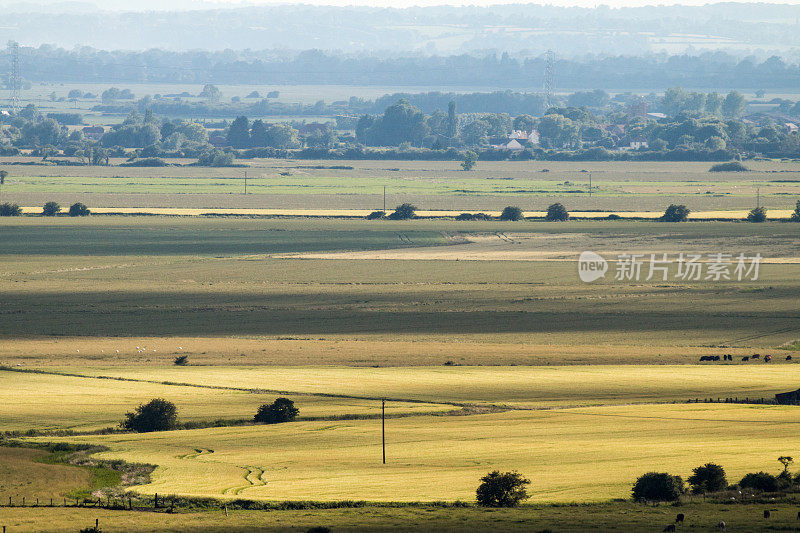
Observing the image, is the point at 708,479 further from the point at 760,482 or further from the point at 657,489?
the point at 657,489

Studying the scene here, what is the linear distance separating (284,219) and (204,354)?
5370cm

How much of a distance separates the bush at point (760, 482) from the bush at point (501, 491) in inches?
267

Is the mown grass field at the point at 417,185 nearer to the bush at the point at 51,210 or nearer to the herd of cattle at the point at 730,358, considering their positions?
the bush at the point at 51,210

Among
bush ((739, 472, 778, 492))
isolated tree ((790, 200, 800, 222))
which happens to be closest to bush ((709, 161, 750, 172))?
isolated tree ((790, 200, 800, 222))

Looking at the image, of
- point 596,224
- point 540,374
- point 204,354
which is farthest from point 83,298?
point 596,224

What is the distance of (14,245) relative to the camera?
304 ft

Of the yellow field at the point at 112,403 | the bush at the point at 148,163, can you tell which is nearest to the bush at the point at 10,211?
the yellow field at the point at 112,403

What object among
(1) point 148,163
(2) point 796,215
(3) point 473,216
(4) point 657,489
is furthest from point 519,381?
(1) point 148,163

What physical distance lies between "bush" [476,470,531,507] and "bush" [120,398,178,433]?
50.8 feet

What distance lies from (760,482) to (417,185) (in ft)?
377

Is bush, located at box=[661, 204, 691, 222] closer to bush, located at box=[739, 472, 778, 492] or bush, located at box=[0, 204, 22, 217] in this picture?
bush, located at box=[0, 204, 22, 217]

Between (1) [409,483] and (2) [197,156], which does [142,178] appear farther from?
(1) [409,483]

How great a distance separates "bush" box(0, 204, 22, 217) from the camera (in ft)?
366

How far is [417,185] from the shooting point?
5856 inches
